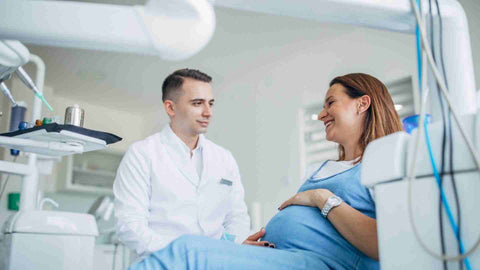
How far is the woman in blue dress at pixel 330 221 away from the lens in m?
0.85

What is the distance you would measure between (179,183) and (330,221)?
40.2 inches

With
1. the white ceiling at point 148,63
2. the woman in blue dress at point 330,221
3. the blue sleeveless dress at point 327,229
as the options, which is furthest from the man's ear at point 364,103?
the white ceiling at point 148,63

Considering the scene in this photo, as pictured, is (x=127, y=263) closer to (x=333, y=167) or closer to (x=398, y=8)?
(x=333, y=167)

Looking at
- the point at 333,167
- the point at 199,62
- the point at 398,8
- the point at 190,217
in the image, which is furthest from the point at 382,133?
the point at 199,62

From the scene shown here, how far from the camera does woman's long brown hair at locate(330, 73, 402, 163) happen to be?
1399mm

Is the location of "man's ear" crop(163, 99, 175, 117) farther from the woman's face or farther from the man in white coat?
the woman's face

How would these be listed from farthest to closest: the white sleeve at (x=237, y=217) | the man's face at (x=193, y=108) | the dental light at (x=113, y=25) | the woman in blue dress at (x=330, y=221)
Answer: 1. the man's face at (x=193, y=108)
2. the white sleeve at (x=237, y=217)
3. the woman in blue dress at (x=330, y=221)
4. the dental light at (x=113, y=25)

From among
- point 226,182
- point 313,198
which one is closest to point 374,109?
point 313,198

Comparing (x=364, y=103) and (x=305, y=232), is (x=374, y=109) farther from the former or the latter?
(x=305, y=232)

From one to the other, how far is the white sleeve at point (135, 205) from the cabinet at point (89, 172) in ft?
11.7

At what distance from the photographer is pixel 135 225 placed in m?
1.77

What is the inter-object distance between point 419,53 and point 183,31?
386mm

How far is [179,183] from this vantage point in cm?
202

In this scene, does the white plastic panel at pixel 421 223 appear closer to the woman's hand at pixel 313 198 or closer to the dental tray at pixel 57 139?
the woman's hand at pixel 313 198
